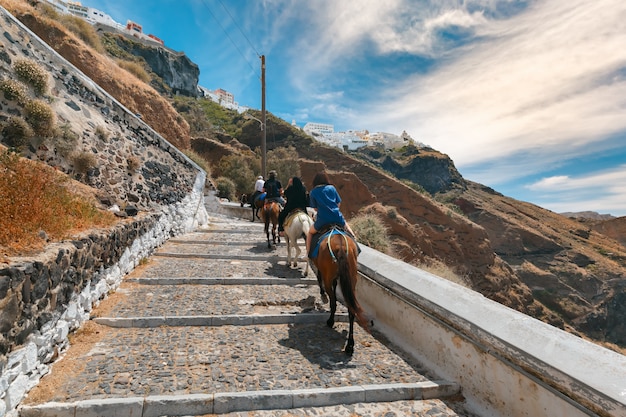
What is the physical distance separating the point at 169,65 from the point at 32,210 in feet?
303

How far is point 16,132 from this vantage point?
5.91m

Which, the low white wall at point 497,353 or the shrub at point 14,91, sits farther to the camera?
the shrub at point 14,91

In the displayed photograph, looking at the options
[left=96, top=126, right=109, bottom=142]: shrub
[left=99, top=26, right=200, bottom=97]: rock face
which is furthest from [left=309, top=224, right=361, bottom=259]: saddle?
[left=99, top=26, right=200, bottom=97]: rock face

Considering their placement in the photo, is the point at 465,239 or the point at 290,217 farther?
the point at 465,239

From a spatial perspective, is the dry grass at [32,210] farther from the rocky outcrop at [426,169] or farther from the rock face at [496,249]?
the rocky outcrop at [426,169]

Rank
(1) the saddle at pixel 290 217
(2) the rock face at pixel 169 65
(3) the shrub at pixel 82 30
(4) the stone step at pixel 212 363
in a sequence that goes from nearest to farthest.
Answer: (4) the stone step at pixel 212 363 → (1) the saddle at pixel 290 217 → (3) the shrub at pixel 82 30 → (2) the rock face at pixel 169 65

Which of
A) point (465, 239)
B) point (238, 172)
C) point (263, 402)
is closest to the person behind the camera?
point (263, 402)

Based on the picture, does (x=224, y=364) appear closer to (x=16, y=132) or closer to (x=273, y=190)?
(x=16, y=132)

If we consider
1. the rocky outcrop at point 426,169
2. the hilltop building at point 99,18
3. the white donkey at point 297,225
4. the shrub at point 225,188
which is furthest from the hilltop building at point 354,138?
the white donkey at point 297,225

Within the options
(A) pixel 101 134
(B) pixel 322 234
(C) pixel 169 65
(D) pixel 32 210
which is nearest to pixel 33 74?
(A) pixel 101 134

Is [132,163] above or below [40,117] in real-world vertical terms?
below

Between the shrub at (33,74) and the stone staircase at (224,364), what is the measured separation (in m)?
4.81

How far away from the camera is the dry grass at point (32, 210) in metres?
3.19

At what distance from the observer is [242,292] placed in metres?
6.05
